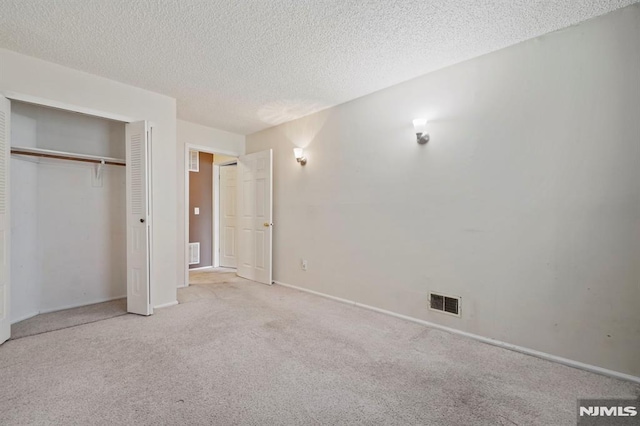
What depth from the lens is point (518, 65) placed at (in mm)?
2475

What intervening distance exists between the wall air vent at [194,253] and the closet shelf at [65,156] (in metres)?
2.32

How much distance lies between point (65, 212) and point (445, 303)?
439 cm

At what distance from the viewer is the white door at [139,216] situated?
127 inches

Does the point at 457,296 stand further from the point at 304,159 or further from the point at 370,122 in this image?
the point at 304,159

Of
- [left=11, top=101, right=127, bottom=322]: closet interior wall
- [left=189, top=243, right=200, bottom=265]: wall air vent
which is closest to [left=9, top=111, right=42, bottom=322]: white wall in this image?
[left=11, top=101, right=127, bottom=322]: closet interior wall

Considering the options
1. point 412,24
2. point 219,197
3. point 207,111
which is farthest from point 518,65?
point 219,197

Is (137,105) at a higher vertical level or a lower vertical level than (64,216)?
higher

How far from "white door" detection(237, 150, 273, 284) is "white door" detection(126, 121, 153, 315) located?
68.7 inches

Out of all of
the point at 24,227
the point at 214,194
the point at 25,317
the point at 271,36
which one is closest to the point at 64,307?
the point at 25,317

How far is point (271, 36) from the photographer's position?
2375 millimetres

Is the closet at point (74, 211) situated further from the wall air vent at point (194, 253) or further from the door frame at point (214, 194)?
the wall air vent at point (194, 253)

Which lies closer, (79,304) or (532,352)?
(532,352)

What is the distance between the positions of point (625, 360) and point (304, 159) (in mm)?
3683

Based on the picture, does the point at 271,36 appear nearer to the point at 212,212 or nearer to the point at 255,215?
the point at 255,215
